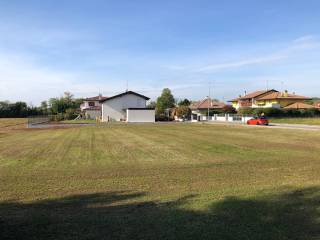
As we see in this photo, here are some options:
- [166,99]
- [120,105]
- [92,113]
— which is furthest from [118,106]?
[166,99]

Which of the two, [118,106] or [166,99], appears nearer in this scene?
[118,106]

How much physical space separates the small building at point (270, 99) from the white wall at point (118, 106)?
109 ft

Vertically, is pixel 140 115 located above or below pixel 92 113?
below

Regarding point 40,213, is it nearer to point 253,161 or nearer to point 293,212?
point 293,212

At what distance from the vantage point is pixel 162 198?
7.57 metres

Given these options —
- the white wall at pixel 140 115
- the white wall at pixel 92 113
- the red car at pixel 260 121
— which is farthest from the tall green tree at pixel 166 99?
the red car at pixel 260 121

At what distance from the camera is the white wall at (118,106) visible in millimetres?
72438

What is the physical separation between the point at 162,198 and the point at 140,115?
2391 inches

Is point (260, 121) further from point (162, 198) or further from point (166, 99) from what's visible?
point (166, 99)

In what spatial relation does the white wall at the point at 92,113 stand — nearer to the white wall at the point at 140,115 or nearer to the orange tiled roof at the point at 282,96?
the white wall at the point at 140,115

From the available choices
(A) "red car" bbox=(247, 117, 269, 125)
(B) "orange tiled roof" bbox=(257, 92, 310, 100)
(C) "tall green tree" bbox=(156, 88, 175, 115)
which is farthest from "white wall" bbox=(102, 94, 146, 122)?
(C) "tall green tree" bbox=(156, 88, 175, 115)

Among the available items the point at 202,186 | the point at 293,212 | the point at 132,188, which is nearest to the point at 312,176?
the point at 202,186

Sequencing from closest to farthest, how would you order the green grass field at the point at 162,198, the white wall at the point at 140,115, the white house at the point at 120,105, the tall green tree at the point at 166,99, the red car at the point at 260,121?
the green grass field at the point at 162,198, the red car at the point at 260,121, the white wall at the point at 140,115, the white house at the point at 120,105, the tall green tree at the point at 166,99

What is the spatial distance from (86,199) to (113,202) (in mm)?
750
